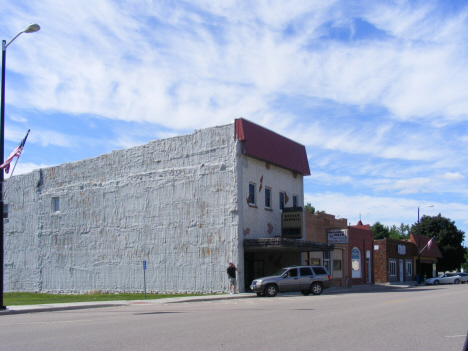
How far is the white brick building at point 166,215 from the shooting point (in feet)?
94.5

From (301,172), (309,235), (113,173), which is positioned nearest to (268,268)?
(309,235)

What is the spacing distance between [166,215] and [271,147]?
801cm

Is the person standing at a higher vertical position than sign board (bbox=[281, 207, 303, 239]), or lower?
lower

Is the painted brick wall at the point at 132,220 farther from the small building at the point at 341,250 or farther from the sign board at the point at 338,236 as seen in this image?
the sign board at the point at 338,236

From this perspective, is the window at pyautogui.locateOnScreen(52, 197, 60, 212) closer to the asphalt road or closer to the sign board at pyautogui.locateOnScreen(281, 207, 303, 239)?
the sign board at pyautogui.locateOnScreen(281, 207, 303, 239)

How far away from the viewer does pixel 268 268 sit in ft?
106

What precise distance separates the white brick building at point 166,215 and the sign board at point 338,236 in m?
4.82

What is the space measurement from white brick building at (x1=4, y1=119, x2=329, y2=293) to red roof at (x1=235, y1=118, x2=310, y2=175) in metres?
0.07

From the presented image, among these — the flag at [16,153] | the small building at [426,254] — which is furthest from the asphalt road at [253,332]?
the small building at [426,254]

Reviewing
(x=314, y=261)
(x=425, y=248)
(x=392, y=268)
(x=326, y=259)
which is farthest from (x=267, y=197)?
(x=425, y=248)

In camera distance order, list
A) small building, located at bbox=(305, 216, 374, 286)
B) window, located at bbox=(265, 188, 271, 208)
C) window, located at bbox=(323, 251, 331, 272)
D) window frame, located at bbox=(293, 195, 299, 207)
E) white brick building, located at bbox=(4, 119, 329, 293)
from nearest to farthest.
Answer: white brick building, located at bbox=(4, 119, 329, 293) → window, located at bbox=(265, 188, 271, 208) → window frame, located at bbox=(293, 195, 299, 207) → small building, located at bbox=(305, 216, 374, 286) → window, located at bbox=(323, 251, 331, 272)

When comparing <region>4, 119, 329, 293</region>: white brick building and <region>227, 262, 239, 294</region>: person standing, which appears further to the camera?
<region>4, 119, 329, 293</region>: white brick building

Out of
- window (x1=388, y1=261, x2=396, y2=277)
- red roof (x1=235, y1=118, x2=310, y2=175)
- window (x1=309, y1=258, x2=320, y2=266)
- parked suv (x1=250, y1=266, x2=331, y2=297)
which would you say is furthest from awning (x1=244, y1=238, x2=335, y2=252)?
window (x1=388, y1=261, x2=396, y2=277)

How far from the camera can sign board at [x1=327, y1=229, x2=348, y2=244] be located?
3694cm
